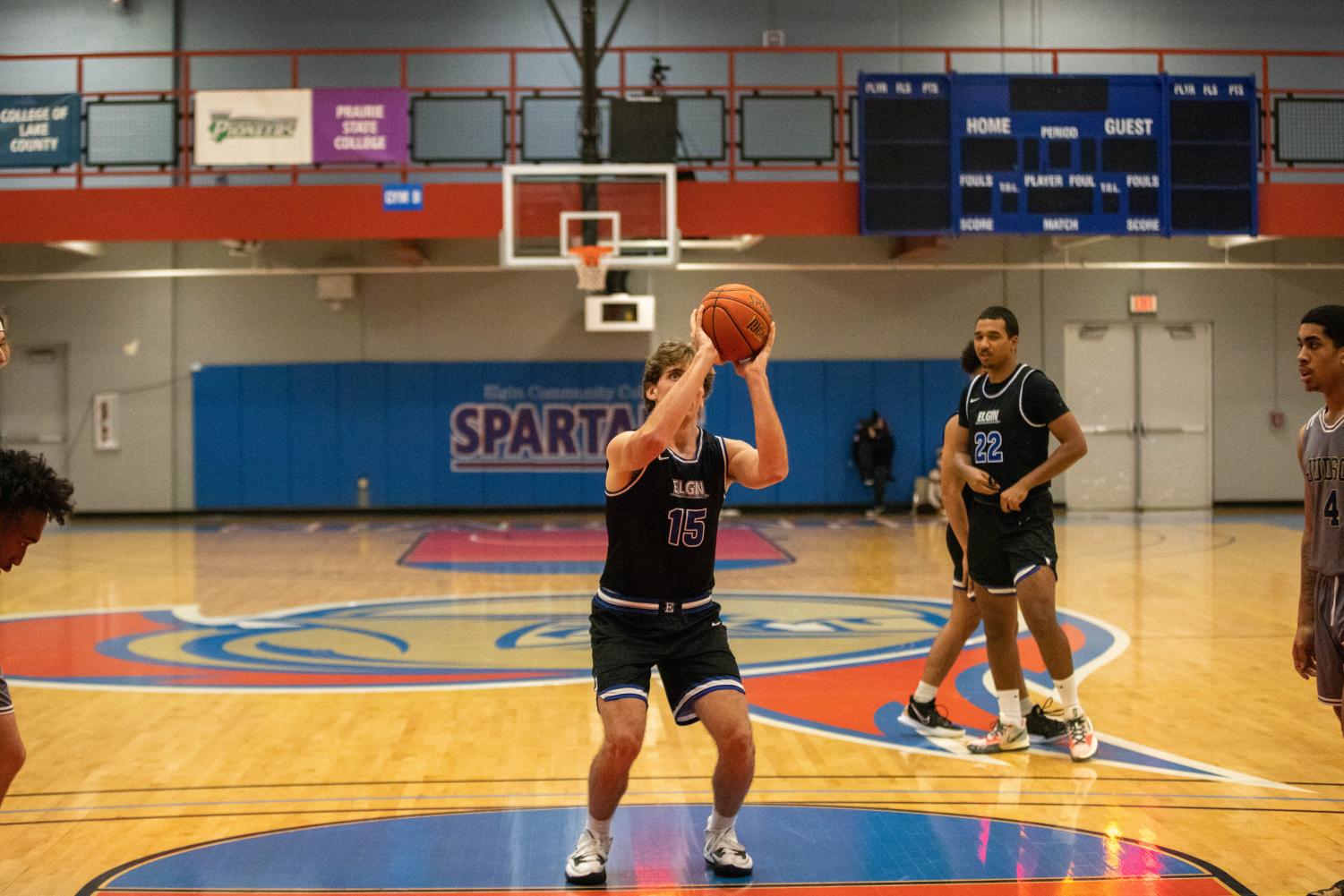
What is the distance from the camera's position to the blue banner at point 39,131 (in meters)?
15.5

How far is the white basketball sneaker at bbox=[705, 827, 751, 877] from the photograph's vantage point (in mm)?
4102

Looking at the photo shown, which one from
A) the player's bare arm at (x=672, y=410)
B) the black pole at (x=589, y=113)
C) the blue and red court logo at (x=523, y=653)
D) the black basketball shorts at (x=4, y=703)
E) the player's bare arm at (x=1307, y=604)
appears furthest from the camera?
the black pole at (x=589, y=113)

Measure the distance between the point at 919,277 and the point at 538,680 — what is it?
45.5ft

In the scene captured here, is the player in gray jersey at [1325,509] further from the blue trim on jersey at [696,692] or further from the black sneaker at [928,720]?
the black sneaker at [928,720]

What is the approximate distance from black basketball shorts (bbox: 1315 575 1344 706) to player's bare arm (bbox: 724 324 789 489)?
1709 mm

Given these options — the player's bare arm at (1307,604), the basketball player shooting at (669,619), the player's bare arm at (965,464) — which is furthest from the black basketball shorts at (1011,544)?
the basketball player shooting at (669,619)

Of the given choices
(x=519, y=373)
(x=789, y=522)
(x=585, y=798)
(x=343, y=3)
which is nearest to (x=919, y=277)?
(x=789, y=522)

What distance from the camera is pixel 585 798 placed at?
5.11 metres

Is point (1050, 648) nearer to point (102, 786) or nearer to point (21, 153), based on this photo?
point (102, 786)

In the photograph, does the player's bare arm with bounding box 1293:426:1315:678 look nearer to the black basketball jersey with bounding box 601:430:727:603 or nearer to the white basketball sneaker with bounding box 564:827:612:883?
the black basketball jersey with bounding box 601:430:727:603

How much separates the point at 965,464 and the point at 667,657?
2278 mm

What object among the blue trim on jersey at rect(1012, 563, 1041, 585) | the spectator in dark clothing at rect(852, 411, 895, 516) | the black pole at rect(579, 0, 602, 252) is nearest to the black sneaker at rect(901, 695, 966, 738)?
the blue trim on jersey at rect(1012, 563, 1041, 585)

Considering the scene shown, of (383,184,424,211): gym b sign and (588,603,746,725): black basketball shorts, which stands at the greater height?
(383,184,424,211): gym b sign

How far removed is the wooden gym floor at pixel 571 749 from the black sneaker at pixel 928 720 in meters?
0.11
